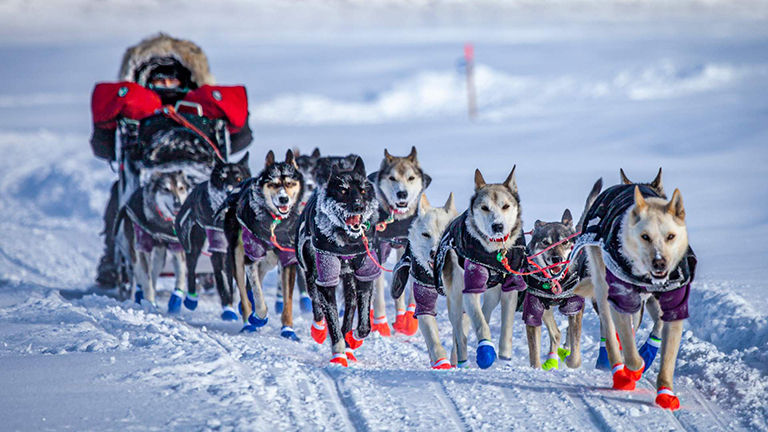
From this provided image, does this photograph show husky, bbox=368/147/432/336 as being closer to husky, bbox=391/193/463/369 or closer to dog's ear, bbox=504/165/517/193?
husky, bbox=391/193/463/369

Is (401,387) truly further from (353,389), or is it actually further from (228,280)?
(228,280)

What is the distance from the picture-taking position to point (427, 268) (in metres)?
7.39

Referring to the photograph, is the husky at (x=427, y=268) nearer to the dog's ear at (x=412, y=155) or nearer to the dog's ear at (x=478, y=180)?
the dog's ear at (x=478, y=180)

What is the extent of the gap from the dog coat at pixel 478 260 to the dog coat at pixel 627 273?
1.00m

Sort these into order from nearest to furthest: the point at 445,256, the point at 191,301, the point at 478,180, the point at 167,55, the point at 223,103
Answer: the point at 478,180 < the point at 445,256 < the point at 191,301 < the point at 223,103 < the point at 167,55

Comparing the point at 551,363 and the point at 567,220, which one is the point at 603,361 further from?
the point at 567,220

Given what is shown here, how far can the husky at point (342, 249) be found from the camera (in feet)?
22.8

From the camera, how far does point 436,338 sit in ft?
23.5

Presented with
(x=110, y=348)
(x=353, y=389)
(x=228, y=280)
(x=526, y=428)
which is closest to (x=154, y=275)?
(x=228, y=280)

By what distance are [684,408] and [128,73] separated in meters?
8.85

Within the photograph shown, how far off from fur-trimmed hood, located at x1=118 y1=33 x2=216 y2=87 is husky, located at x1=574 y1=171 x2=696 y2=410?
7.83m

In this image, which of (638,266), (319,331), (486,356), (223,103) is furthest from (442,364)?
(223,103)

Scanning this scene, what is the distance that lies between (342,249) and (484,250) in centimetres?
106

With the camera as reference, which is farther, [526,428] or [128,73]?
[128,73]
